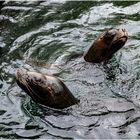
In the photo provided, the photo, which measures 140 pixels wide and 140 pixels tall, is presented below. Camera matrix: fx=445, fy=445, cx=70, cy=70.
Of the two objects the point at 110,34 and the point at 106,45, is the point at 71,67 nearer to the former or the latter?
the point at 106,45

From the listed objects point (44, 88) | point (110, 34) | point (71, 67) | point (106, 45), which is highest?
point (110, 34)

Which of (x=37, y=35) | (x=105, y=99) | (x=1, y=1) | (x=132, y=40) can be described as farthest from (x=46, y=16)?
(x=105, y=99)

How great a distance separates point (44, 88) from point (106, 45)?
6.51 ft

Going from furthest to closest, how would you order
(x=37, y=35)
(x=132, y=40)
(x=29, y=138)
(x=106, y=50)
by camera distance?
1. (x=37, y=35)
2. (x=132, y=40)
3. (x=106, y=50)
4. (x=29, y=138)

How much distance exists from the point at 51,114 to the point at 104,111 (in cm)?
84

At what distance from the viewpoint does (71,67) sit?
862 centimetres

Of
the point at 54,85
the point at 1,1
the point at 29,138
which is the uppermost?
the point at 1,1

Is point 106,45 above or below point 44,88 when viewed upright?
above

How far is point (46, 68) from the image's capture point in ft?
28.8

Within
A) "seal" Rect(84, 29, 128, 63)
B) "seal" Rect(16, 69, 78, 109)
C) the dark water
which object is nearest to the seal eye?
"seal" Rect(84, 29, 128, 63)

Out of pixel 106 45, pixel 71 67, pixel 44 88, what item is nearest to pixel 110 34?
pixel 106 45

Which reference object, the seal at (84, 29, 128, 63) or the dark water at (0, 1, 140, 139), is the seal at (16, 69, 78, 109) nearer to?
A: the dark water at (0, 1, 140, 139)

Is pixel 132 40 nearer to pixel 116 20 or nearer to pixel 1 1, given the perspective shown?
pixel 116 20

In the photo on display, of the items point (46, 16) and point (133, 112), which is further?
point (46, 16)
